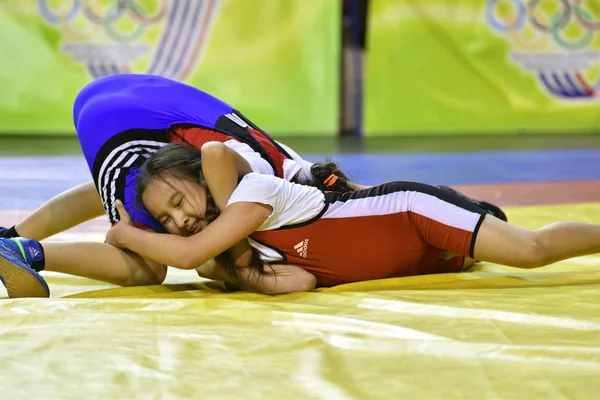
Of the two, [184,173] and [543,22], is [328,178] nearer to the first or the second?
[184,173]

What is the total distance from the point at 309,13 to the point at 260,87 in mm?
661

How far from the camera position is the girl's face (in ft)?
6.24

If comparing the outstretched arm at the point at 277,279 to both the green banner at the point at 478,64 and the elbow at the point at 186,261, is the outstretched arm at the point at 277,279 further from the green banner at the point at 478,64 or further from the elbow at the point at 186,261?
the green banner at the point at 478,64

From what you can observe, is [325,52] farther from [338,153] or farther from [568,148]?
[568,148]

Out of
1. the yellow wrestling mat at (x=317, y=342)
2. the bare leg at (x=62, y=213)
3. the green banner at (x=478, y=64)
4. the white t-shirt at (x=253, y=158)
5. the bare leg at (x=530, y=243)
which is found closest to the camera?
the yellow wrestling mat at (x=317, y=342)

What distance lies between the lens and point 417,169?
14.4 ft

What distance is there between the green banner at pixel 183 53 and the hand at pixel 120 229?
383 centimetres

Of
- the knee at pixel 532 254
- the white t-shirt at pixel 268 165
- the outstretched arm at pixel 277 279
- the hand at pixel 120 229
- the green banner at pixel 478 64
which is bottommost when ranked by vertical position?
the outstretched arm at pixel 277 279

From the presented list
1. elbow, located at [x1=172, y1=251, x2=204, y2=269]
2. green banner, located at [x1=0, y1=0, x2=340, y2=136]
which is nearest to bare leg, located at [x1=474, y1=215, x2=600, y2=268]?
elbow, located at [x1=172, y1=251, x2=204, y2=269]

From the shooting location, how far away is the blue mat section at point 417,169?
3795 millimetres

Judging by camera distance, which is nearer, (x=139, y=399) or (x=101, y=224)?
(x=139, y=399)

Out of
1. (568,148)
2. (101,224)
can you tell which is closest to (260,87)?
(568,148)

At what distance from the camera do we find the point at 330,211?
6.56ft

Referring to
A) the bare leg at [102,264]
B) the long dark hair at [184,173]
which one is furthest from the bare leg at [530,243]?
the bare leg at [102,264]
